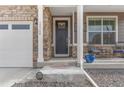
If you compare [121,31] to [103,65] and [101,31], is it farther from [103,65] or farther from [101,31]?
[103,65]

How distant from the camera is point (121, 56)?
18828 millimetres

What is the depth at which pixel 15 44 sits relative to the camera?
675 inches

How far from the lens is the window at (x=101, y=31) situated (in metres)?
19.3

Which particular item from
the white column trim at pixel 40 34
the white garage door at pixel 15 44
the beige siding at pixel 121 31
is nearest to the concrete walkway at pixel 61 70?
the white column trim at pixel 40 34

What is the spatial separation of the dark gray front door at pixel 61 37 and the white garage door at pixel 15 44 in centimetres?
370

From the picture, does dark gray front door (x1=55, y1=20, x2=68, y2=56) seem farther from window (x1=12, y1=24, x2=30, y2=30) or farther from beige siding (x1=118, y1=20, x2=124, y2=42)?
window (x1=12, y1=24, x2=30, y2=30)

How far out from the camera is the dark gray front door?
20292 mm

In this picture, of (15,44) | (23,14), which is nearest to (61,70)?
(15,44)

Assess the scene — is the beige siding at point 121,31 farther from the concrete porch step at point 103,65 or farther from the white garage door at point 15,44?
the white garage door at point 15,44

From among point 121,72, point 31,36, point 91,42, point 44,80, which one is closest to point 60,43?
point 91,42
